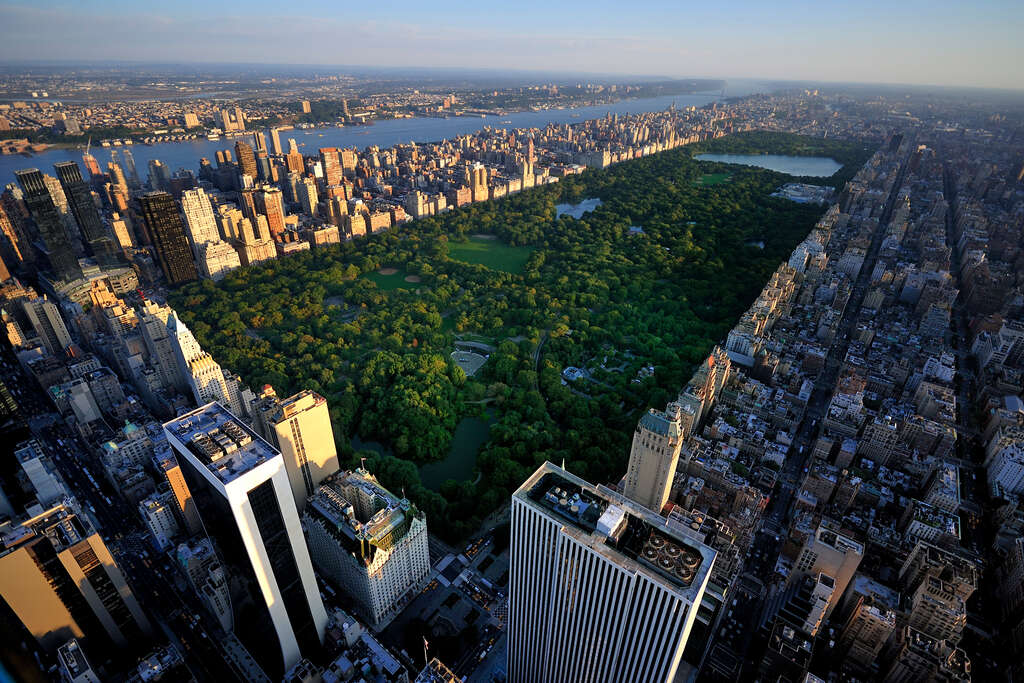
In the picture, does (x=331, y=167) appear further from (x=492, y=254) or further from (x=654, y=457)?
(x=654, y=457)

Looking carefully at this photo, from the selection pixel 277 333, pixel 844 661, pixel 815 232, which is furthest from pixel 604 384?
pixel 815 232

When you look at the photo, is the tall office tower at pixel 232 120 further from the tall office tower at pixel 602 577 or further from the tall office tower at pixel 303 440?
the tall office tower at pixel 602 577

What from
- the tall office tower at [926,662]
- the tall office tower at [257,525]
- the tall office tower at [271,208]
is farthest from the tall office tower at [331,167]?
the tall office tower at [926,662]

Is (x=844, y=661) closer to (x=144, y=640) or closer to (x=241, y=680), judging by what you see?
(x=241, y=680)

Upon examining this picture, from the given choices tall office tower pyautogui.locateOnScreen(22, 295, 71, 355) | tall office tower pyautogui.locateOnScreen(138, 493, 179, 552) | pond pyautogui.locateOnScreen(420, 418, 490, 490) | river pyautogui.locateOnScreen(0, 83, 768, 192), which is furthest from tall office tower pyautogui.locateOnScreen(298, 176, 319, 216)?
tall office tower pyautogui.locateOnScreen(138, 493, 179, 552)

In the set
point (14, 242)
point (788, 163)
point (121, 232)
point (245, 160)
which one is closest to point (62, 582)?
point (121, 232)

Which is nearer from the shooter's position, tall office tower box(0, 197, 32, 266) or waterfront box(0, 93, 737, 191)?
tall office tower box(0, 197, 32, 266)

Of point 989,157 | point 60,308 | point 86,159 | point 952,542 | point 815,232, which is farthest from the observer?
point 989,157

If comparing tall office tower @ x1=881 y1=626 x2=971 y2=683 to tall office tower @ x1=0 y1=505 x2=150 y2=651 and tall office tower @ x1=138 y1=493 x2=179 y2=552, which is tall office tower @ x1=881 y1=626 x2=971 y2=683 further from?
tall office tower @ x1=138 y1=493 x2=179 y2=552
